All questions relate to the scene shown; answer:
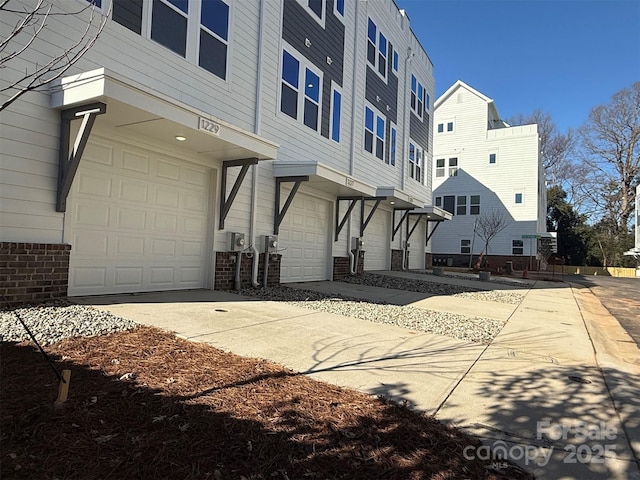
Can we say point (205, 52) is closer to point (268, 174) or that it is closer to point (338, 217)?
point (268, 174)

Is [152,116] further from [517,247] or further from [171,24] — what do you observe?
[517,247]

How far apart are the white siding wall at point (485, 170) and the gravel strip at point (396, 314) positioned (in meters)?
24.8

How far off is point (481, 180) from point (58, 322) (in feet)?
101

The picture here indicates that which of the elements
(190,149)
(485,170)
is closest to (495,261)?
(485,170)

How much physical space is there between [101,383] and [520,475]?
2983 mm

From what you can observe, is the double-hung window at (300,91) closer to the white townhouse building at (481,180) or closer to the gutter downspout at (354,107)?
the gutter downspout at (354,107)

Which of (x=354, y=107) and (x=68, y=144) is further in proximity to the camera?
(x=354, y=107)

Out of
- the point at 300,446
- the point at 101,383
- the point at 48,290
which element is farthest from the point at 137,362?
the point at 48,290

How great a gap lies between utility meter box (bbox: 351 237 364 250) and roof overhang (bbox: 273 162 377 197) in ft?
7.00

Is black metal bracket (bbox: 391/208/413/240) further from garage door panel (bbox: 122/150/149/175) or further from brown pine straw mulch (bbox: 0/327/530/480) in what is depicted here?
brown pine straw mulch (bbox: 0/327/530/480)

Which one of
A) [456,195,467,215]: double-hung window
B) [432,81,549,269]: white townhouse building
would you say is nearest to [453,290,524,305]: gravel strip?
[432,81,549,269]: white townhouse building

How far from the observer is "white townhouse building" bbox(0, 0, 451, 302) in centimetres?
544

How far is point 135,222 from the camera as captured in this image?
22.9 ft

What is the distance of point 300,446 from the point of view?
2539 mm
